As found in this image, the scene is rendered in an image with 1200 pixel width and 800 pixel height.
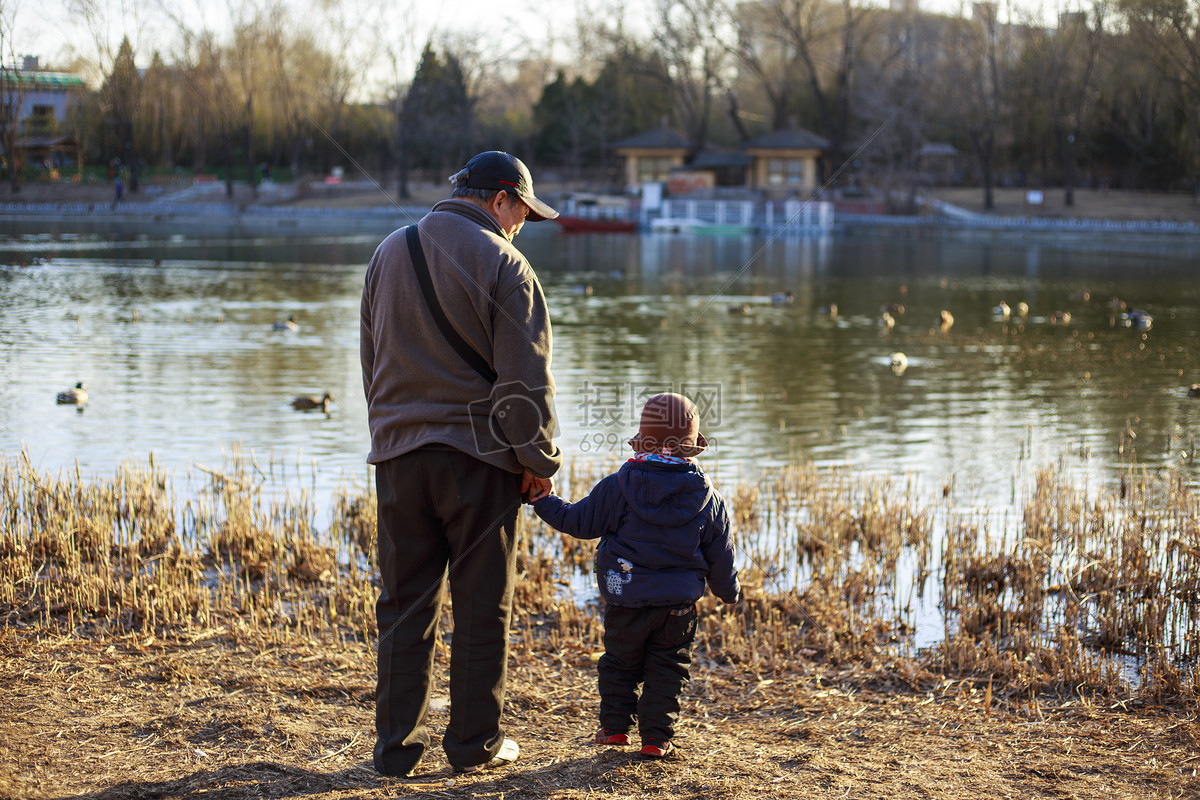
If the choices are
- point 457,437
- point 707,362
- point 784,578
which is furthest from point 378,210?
point 457,437

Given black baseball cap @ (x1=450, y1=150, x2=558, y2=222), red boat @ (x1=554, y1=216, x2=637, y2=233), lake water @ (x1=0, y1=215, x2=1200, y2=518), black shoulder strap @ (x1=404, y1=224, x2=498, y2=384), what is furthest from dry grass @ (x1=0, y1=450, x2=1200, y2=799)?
red boat @ (x1=554, y1=216, x2=637, y2=233)

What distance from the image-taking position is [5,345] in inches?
681

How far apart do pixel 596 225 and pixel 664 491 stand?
5022 centimetres

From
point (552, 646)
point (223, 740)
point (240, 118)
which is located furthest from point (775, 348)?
point (240, 118)

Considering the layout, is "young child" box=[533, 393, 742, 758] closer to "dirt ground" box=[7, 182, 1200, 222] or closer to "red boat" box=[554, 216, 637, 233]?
"red boat" box=[554, 216, 637, 233]

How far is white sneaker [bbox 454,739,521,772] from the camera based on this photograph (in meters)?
3.84

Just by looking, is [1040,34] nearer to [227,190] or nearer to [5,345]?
[227,190]

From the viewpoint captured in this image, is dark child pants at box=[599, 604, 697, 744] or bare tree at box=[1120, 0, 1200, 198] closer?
dark child pants at box=[599, 604, 697, 744]

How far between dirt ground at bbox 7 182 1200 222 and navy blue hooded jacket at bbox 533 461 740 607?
160 ft

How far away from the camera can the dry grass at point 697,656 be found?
3.84 metres

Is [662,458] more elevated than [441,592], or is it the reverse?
[662,458]

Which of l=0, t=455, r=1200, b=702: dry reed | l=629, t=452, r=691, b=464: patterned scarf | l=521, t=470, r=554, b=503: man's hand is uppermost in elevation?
l=629, t=452, r=691, b=464: patterned scarf

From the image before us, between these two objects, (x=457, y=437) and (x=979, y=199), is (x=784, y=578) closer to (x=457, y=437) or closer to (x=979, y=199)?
(x=457, y=437)

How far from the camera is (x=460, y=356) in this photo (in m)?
3.66
